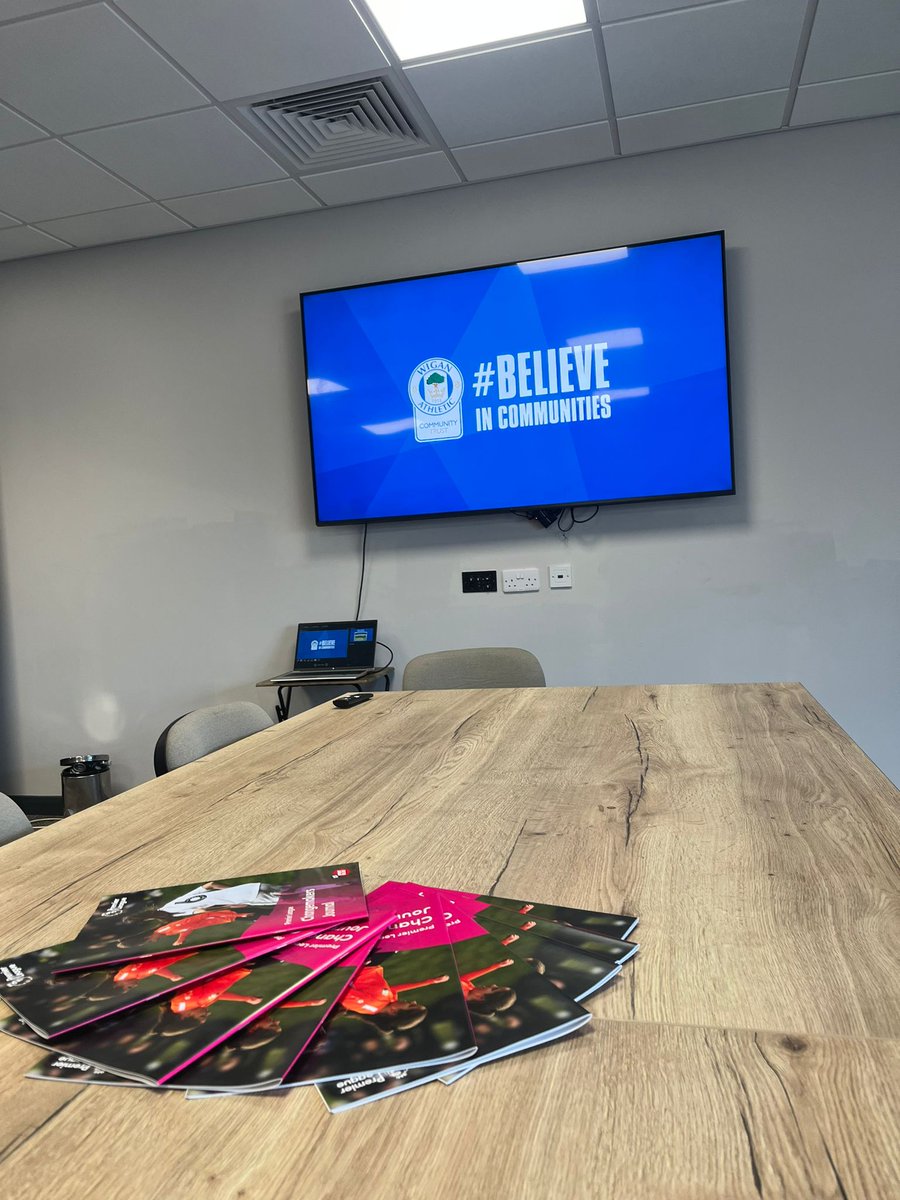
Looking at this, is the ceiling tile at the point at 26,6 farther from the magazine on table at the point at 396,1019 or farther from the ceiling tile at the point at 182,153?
the magazine on table at the point at 396,1019

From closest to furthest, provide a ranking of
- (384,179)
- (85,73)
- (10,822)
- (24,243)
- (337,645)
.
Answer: (10,822) < (85,73) < (384,179) < (337,645) < (24,243)

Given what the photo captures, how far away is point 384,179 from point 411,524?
55.7 inches

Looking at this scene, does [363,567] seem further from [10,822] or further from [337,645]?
[10,822]

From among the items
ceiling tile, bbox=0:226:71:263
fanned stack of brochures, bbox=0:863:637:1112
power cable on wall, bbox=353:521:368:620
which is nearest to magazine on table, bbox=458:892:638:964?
fanned stack of brochures, bbox=0:863:637:1112

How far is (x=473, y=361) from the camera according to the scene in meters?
3.66

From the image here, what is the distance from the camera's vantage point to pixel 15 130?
3.00 metres

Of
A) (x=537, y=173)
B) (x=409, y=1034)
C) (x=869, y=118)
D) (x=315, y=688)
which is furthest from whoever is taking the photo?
(x=315, y=688)

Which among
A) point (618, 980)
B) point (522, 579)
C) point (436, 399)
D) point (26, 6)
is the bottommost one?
point (618, 980)

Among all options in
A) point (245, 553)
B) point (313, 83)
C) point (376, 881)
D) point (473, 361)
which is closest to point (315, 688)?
point (245, 553)

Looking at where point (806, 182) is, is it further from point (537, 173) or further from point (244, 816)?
point (244, 816)

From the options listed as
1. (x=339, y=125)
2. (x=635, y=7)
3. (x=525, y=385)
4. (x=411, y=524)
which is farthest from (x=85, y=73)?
(x=411, y=524)

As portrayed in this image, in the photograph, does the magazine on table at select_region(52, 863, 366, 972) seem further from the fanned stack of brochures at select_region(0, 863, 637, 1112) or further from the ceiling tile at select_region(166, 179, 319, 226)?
the ceiling tile at select_region(166, 179, 319, 226)

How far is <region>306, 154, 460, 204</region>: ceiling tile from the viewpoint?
3443mm

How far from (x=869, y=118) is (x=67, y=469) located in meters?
3.75
